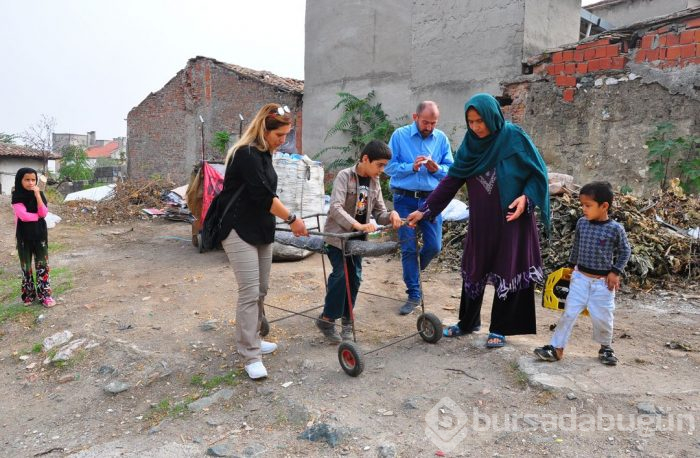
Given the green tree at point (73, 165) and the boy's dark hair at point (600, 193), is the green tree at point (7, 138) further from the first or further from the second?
the boy's dark hair at point (600, 193)

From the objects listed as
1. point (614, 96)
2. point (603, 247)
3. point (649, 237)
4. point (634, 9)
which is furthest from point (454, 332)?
point (634, 9)

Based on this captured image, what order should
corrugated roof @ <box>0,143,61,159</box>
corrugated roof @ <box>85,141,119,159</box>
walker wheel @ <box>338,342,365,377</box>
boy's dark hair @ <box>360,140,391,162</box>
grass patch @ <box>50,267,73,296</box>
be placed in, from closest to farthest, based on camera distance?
walker wheel @ <box>338,342,365,377</box> < boy's dark hair @ <box>360,140,391,162</box> < grass patch @ <box>50,267,73,296</box> < corrugated roof @ <box>0,143,61,159</box> < corrugated roof @ <box>85,141,119,159</box>

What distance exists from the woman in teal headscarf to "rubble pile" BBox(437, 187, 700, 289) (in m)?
1.80

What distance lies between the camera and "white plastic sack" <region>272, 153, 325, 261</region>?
646cm

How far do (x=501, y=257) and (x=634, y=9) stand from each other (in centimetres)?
1274

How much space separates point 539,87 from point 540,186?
4902 mm

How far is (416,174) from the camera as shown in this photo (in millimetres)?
4426

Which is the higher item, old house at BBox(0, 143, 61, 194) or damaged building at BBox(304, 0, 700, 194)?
damaged building at BBox(304, 0, 700, 194)

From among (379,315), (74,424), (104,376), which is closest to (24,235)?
(104,376)

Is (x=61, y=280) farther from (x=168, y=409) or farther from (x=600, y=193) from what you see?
(x=600, y=193)

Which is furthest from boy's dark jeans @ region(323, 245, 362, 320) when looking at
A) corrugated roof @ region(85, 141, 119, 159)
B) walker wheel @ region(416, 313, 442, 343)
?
corrugated roof @ region(85, 141, 119, 159)

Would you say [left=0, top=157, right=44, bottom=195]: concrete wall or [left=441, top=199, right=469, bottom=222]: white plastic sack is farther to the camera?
[left=0, top=157, right=44, bottom=195]: concrete wall

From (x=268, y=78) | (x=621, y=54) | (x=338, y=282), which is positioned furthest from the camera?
(x=268, y=78)

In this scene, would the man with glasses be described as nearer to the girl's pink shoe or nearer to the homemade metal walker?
the homemade metal walker
